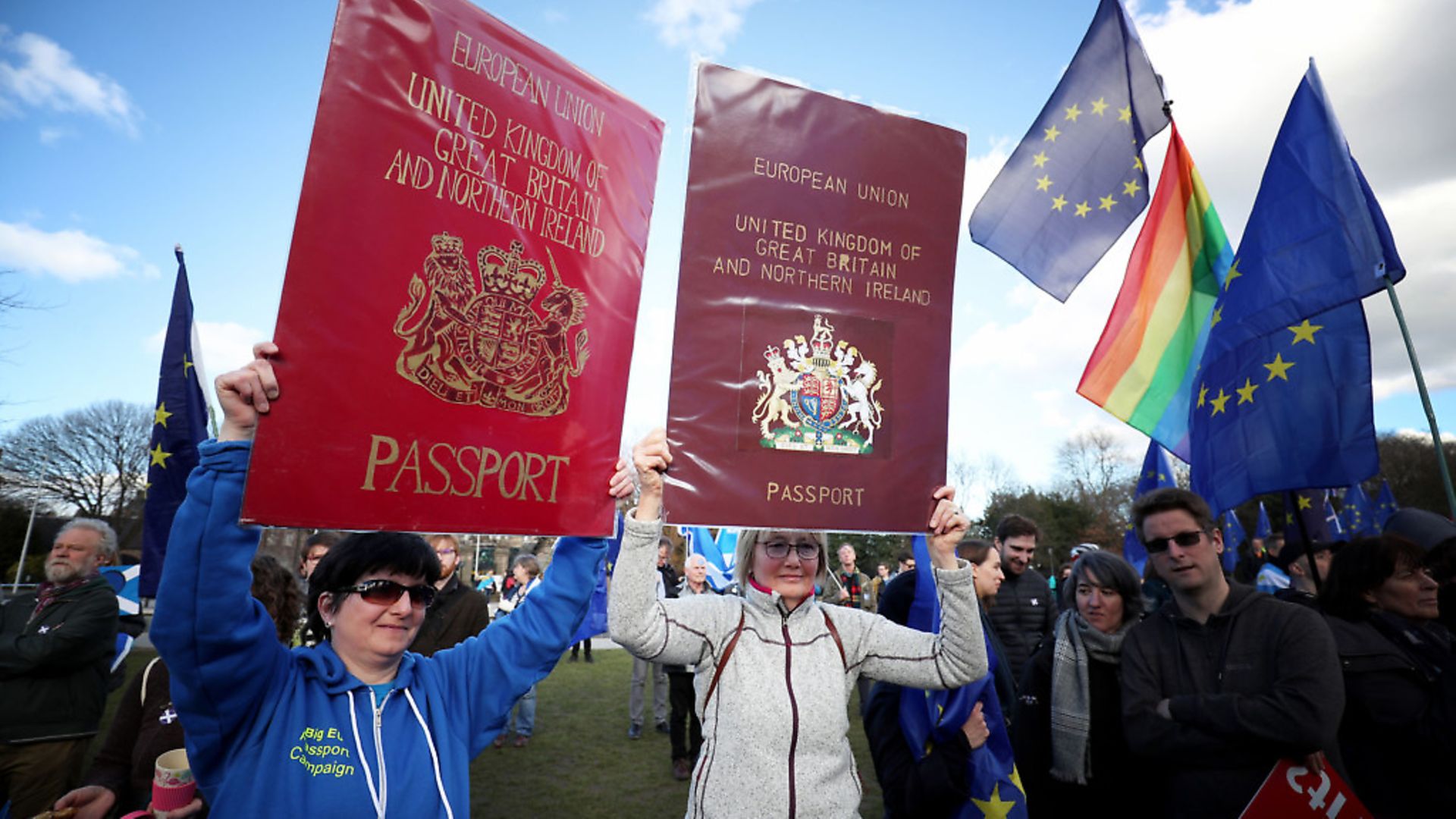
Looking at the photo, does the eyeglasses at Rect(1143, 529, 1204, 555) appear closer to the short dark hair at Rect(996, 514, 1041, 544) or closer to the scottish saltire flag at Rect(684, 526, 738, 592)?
the short dark hair at Rect(996, 514, 1041, 544)

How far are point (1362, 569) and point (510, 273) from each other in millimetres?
3990

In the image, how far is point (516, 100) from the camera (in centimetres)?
218

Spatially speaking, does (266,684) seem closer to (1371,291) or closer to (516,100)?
(516,100)

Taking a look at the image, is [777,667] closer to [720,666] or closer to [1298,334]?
[720,666]

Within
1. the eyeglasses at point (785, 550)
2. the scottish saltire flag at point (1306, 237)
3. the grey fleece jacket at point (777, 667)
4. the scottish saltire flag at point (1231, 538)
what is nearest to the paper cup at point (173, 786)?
the grey fleece jacket at point (777, 667)

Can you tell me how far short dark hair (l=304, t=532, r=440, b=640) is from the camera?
2.04 meters

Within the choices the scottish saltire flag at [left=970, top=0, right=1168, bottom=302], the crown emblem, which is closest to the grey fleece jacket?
the crown emblem

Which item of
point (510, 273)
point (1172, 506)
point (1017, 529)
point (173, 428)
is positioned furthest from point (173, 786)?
point (1017, 529)

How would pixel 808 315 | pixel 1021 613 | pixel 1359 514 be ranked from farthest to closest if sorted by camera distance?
1. pixel 1359 514
2. pixel 1021 613
3. pixel 808 315

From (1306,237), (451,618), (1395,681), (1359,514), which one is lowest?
(451,618)

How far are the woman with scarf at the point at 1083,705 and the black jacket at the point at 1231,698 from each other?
24 centimetres

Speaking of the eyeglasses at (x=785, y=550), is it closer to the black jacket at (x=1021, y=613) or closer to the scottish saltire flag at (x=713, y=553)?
the black jacket at (x=1021, y=613)

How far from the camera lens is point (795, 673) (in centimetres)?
226

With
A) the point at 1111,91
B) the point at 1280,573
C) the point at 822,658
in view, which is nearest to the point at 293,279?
the point at 822,658
